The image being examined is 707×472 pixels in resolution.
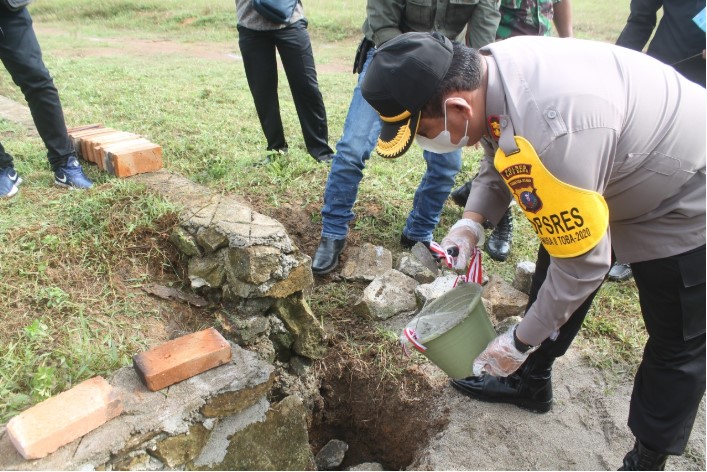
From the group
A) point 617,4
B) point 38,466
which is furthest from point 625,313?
point 617,4

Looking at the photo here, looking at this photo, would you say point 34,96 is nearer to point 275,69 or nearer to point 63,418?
point 275,69

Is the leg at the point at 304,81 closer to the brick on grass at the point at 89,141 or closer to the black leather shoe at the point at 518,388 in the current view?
the brick on grass at the point at 89,141

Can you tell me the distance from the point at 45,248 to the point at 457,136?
195 cm

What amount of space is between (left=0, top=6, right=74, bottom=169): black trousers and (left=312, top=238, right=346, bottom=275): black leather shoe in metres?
1.53

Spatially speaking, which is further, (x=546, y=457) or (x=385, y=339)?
(x=385, y=339)

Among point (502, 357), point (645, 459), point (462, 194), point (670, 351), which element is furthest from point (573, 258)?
point (462, 194)

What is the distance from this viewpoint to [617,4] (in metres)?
15.3

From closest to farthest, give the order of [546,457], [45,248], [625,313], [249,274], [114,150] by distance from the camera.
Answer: [546,457], [249,274], [45,248], [625,313], [114,150]

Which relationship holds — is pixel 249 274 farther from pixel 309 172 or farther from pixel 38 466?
pixel 309 172

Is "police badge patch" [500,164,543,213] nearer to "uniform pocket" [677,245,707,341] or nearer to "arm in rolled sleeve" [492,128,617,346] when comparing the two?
"arm in rolled sleeve" [492,128,617,346]

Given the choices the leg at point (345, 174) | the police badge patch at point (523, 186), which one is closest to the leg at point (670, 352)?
the police badge patch at point (523, 186)

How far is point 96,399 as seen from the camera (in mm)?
1725

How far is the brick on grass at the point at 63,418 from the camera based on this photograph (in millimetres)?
1590

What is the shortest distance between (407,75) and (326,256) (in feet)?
5.48
